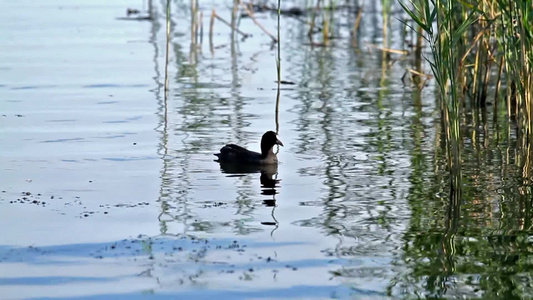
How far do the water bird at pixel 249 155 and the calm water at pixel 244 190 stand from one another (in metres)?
0.20

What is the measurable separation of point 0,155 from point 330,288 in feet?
17.8

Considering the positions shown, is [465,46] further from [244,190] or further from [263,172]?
[244,190]

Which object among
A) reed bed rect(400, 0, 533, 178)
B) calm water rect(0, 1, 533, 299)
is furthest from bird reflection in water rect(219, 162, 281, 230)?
reed bed rect(400, 0, 533, 178)

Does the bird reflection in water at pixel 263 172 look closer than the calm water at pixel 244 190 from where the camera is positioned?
No

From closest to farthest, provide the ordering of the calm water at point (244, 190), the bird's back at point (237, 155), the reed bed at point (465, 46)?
the calm water at point (244, 190), the reed bed at point (465, 46), the bird's back at point (237, 155)

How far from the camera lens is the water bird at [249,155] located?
11.1 meters

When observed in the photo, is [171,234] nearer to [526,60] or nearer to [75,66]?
[526,60]

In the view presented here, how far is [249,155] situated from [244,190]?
1229 millimetres

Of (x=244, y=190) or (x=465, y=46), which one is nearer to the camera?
(x=244, y=190)

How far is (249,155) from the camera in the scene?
37.1ft

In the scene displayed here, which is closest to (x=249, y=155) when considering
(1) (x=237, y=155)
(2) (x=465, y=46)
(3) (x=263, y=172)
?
(1) (x=237, y=155)

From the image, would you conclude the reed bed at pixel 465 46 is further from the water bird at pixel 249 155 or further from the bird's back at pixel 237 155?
the bird's back at pixel 237 155

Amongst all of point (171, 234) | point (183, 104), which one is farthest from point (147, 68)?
point (171, 234)

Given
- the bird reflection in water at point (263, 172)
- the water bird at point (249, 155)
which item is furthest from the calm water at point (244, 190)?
the water bird at point (249, 155)
